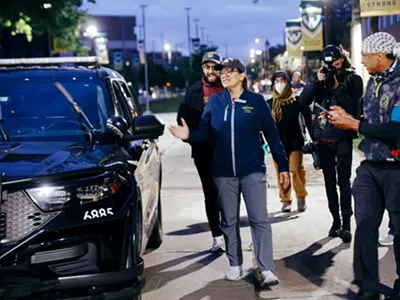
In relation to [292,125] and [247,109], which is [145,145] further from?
[292,125]

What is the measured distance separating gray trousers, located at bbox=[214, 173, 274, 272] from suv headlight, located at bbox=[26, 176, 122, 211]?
6.37 feet

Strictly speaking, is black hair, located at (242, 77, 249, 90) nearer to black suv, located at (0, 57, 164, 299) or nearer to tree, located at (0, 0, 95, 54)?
black suv, located at (0, 57, 164, 299)

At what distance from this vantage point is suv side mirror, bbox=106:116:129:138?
17.5ft

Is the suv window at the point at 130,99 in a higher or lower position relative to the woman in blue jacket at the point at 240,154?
higher

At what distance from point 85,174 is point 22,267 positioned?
→ 623 millimetres

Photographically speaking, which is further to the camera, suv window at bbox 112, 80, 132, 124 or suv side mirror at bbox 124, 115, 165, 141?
suv window at bbox 112, 80, 132, 124

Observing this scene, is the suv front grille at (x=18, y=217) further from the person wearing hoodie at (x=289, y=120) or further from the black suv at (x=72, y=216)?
the person wearing hoodie at (x=289, y=120)

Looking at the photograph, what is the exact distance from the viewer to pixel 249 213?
603cm

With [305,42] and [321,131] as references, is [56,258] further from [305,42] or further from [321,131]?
[305,42]

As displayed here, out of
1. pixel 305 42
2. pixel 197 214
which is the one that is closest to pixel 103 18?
pixel 305 42

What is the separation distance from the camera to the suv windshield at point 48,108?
17.8ft

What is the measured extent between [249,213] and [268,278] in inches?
21.7

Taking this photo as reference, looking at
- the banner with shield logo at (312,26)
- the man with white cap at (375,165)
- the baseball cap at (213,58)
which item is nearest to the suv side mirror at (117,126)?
the man with white cap at (375,165)

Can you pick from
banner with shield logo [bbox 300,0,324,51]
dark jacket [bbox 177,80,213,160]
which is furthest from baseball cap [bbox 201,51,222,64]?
banner with shield logo [bbox 300,0,324,51]
